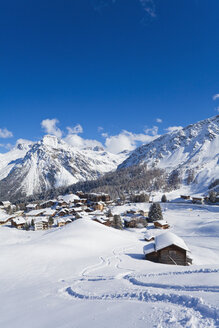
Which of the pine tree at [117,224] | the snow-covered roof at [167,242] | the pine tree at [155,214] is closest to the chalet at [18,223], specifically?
the pine tree at [117,224]

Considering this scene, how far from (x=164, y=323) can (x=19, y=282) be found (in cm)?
1404

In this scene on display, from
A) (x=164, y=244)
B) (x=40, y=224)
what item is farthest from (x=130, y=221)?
(x=164, y=244)

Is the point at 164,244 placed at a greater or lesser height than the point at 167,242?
lesser

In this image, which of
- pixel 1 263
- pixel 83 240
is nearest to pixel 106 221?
pixel 83 240

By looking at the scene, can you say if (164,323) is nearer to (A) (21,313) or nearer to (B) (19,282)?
(A) (21,313)

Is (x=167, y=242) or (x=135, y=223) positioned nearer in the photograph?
(x=167, y=242)

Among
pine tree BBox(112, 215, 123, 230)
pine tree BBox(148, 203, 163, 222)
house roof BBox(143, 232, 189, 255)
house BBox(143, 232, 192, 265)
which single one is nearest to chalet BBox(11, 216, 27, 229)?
pine tree BBox(112, 215, 123, 230)

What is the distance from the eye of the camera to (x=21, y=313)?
8859 millimetres

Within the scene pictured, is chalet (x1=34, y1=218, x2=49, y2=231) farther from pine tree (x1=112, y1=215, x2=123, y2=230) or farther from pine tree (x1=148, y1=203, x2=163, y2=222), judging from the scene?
pine tree (x1=148, y1=203, x2=163, y2=222)

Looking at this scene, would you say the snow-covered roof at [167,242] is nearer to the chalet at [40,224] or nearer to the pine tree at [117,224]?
the pine tree at [117,224]

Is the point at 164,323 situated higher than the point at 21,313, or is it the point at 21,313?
the point at 164,323

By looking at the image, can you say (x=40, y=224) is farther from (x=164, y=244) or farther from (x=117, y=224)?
(x=164, y=244)

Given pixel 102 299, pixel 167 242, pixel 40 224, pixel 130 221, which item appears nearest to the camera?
pixel 102 299

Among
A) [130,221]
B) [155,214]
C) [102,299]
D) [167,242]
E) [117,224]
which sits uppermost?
[102,299]
